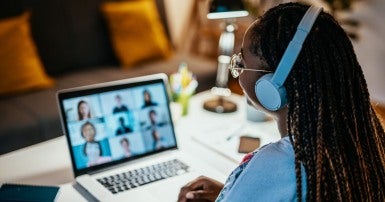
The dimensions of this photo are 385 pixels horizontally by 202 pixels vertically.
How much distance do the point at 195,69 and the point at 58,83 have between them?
0.89 m

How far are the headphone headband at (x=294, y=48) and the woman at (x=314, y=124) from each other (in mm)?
18

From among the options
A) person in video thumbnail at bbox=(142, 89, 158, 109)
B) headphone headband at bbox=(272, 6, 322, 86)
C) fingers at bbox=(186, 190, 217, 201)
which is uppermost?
headphone headband at bbox=(272, 6, 322, 86)

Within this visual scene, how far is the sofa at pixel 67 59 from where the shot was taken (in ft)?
7.55

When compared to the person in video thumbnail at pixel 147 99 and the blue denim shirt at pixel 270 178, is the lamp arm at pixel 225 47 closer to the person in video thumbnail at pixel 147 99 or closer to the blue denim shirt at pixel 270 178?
the person in video thumbnail at pixel 147 99

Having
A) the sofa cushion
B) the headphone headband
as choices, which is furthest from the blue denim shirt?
the sofa cushion

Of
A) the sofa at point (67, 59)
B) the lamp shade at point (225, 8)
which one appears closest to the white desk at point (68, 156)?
the lamp shade at point (225, 8)

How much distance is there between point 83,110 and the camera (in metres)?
1.32

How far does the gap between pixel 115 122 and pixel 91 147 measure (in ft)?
0.35

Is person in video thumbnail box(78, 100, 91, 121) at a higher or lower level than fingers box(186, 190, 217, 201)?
higher

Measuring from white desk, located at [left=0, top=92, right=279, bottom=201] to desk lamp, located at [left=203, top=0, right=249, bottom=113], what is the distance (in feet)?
0.20

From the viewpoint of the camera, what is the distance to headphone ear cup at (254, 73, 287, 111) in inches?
34.9

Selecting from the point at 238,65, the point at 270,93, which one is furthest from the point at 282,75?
the point at 238,65

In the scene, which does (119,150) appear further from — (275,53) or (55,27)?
(55,27)

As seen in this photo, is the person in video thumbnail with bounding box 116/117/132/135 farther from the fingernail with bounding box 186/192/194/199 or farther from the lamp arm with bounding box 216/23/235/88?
the lamp arm with bounding box 216/23/235/88
